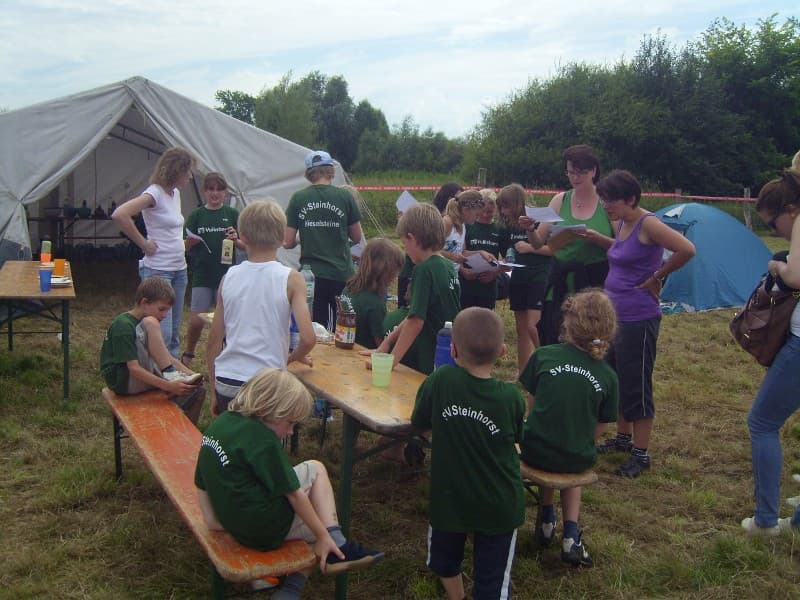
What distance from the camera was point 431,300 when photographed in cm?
322

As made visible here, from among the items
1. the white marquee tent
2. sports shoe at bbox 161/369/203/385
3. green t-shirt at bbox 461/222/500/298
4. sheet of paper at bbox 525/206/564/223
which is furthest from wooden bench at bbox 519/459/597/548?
the white marquee tent

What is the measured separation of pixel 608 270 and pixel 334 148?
42176 mm

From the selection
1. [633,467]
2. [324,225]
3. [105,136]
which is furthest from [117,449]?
[105,136]

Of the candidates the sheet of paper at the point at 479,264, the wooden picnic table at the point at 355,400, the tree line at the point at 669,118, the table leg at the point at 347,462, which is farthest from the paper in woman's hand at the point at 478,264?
the tree line at the point at 669,118

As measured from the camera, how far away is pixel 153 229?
474 centimetres

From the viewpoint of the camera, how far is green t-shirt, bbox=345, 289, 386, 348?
3.84 meters

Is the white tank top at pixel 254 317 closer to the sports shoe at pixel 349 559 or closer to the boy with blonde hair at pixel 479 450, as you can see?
the boy with blonde hair at pixel 479 450

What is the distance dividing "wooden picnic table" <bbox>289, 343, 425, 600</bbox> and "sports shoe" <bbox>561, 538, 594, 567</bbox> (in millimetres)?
840

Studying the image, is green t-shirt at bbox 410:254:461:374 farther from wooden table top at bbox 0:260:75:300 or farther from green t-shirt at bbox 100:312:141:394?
wooden table top at bbox 0:260:75:300

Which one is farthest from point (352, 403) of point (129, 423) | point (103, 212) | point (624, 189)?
point (103, 212)

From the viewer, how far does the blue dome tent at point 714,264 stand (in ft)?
30.7

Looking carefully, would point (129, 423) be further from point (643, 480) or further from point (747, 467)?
point (747, 467)

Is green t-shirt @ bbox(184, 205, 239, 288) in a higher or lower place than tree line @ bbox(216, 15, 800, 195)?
lower

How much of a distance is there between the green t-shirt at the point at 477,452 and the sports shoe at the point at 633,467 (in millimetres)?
1798
